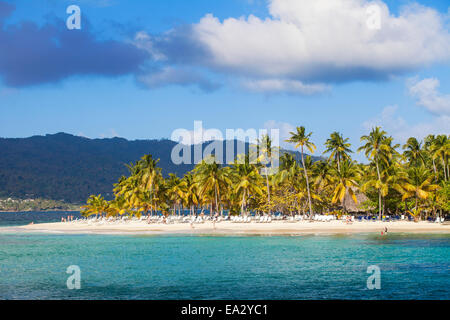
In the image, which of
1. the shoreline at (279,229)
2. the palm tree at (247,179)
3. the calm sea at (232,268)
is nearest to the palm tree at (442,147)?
the shoreline at (279,229)

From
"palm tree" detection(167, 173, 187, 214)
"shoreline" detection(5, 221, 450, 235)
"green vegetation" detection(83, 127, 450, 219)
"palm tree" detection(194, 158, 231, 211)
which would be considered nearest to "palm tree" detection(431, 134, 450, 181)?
"green vegetation" detection(83, 127, 450, 219)

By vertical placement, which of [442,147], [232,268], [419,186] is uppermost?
[442,147]

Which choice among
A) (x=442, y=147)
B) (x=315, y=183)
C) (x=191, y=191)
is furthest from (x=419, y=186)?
(x=191, y=191)

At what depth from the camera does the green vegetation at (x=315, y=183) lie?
61281 mm

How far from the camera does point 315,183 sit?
232ft

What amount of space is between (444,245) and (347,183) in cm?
2798

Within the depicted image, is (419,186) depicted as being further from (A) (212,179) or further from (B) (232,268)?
(B) (232,268)

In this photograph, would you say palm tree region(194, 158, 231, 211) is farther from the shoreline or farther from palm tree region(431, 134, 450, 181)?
palm tree region(431, 134, 450, 181)

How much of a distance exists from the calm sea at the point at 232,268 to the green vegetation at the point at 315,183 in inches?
694

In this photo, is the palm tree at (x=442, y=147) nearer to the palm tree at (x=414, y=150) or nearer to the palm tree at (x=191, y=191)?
the palm tree at (x=414, y=150)

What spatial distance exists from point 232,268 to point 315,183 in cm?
4487

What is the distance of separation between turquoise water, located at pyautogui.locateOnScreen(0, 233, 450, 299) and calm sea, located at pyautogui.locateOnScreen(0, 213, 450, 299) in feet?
0.16

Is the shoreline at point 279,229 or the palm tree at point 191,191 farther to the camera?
the palm tree at point 191,191
